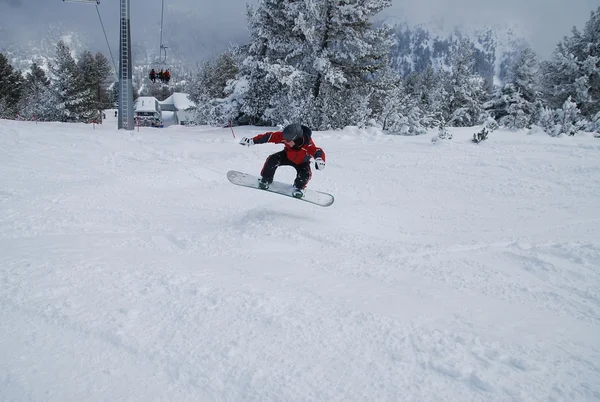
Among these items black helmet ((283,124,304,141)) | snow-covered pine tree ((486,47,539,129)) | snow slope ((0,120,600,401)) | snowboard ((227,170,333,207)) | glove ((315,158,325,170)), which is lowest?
snow slope ((0,120,600,401))

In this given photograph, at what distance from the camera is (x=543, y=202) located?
726cm

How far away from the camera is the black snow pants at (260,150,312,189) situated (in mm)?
6324

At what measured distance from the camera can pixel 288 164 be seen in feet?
21.0

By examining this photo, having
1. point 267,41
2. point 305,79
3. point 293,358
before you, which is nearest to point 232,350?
point 293,358

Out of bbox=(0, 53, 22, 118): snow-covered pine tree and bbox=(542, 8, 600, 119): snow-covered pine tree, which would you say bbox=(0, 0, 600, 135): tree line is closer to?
bbox=(542, 8, 600, 119): snow-covered pine tree

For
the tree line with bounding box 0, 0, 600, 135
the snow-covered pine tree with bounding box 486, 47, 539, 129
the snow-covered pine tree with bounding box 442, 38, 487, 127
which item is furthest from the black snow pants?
the snow-covered pine tree with bounding box 442, 38, 487, 127

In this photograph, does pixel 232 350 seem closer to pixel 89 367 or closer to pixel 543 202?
pixel 89 367

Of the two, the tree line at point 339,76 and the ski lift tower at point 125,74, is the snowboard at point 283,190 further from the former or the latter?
the ski lift tower at point 125,74

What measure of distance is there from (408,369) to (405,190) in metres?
6.51

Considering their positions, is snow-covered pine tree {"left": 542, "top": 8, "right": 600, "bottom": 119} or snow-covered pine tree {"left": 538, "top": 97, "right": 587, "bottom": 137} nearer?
snow-covered pine tree {"left": 538, "top": 97, "right": 587, "bottom": 137}

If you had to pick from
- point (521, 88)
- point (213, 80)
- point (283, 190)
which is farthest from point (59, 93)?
point (521, 88)

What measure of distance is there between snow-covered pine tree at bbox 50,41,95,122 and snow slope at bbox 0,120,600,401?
34.4m

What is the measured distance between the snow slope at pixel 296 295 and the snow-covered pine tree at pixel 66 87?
113 ft

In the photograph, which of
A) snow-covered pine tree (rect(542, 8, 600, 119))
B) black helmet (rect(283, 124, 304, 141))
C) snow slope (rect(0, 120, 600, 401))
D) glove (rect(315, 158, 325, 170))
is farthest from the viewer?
snow-covered pine tree (rect(542, 8, 600, 119))
